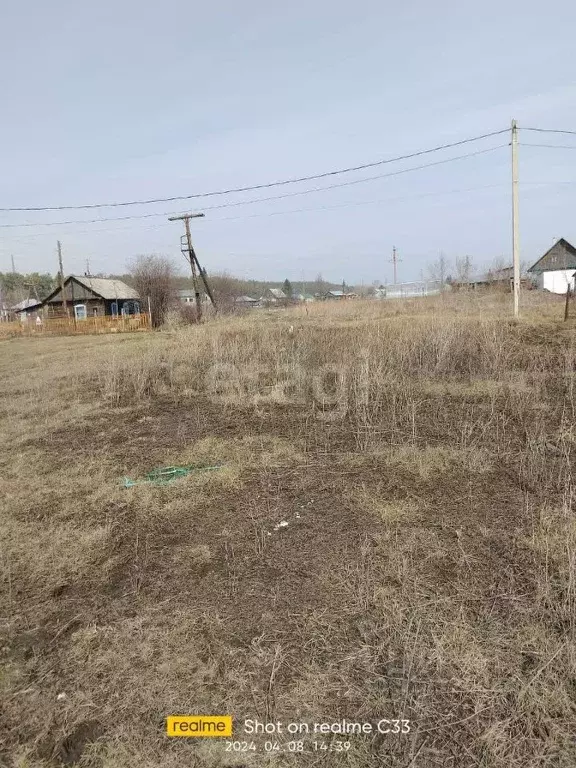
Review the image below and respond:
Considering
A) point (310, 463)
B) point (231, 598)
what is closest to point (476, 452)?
point (310, 463)

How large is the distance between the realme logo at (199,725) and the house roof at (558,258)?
49179 mm

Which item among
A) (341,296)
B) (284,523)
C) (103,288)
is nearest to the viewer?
(284,523)

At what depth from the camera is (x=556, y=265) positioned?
43219 mm

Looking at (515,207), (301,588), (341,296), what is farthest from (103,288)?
(301,588)

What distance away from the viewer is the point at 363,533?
2.89 metres

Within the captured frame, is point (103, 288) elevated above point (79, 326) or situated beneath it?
elevated above

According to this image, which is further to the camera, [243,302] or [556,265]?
[243,302]

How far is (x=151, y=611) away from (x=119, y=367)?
8.03 metres

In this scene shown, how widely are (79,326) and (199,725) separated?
33854 millimetres

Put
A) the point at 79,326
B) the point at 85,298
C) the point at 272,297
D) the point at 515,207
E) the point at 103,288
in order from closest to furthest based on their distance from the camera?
the point at 515,207 → the point at 79,326 → the point at 85,298 → the point at 103,288 → the point at 272,297

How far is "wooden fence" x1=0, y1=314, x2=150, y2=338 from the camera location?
30547 millimetres

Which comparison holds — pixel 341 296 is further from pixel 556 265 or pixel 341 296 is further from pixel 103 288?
pixel 103 288

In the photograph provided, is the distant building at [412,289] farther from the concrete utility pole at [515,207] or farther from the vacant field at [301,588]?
the vacant field at [301,588]

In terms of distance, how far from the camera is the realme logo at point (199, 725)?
63.7 inches
